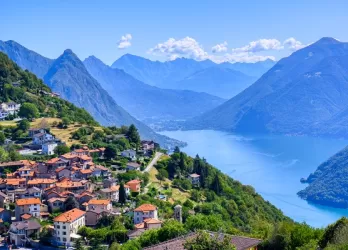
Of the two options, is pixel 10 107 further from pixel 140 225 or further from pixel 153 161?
pixel 140 225

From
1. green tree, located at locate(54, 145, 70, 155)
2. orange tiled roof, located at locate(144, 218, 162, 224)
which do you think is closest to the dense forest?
green tree, located at locate(54, 145, 70, 155)

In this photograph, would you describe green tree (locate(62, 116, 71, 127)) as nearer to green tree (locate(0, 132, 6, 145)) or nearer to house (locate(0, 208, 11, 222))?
green tree (locate(0, 132, 6, 145))

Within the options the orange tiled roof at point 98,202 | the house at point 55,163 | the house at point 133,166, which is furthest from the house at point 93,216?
the house at point 133,166

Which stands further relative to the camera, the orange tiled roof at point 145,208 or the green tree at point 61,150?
the green tree at point 61,150

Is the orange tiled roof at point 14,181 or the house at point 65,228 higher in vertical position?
the orange tiled roof at point 14,181

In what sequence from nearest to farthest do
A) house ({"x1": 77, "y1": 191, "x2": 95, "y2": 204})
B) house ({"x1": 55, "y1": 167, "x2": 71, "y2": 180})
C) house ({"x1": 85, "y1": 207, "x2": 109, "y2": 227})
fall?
house ({"x1": 85, "y1": 207, "x2": 109, "y2": 227}), house ({"x1": 77, "y1": 191, "x2": 95, "y2": 204}), house ({"x1": 55, "y1": 167, "x2": 71, "y2": 180})

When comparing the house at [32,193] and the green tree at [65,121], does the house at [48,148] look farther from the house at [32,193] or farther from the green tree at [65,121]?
the house at [32,193]

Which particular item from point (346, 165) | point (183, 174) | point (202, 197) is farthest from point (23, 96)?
point (346, 165)
